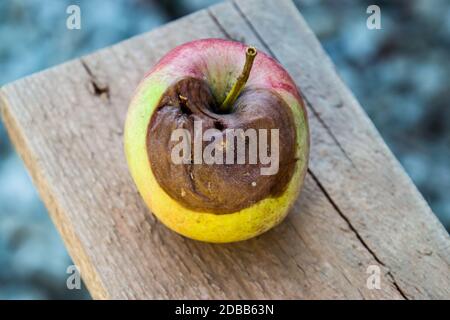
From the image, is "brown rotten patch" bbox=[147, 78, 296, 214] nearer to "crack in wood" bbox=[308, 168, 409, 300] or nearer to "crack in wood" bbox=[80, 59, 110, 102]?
"crack in wood" bbox=[308, 168, 409, 300]

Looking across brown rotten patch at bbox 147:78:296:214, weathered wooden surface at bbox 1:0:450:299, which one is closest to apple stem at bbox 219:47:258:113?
brown rotten patch at bbox 147:78:296:214

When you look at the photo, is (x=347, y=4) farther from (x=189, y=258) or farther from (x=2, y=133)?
(x=189, y=258)

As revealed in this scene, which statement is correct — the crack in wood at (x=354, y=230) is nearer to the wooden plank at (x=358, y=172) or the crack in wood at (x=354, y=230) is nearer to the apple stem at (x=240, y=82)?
the wooden plank at (x=358, y=172)

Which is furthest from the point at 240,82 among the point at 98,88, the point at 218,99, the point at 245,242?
the point at 98,88

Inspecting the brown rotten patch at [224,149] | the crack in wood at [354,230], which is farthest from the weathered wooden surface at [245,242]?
the brown rotten patch at [224,149]

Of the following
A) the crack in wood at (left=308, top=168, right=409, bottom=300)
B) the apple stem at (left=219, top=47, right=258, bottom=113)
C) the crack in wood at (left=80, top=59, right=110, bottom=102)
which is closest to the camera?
the apple stem at (left=219, top=47, right=258, bottom=113)

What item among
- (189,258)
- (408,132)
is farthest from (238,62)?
(408,132)

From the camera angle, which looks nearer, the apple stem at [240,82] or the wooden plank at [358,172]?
the apple stem at [240,82]
